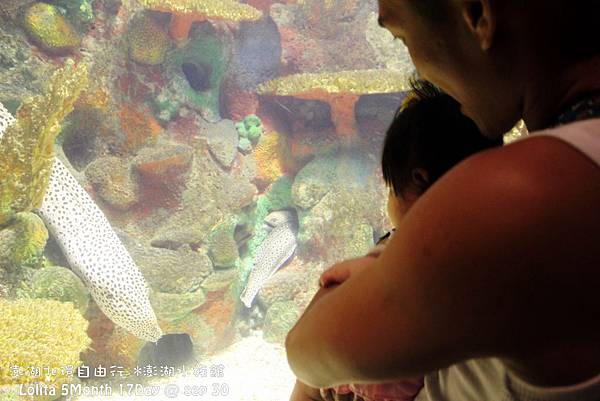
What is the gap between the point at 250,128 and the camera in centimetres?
638

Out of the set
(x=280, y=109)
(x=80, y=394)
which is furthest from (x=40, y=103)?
(x=280, y=109)

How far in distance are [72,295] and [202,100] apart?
3.16 metres

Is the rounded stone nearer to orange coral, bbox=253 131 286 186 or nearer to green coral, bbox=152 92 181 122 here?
green coral, bbox=152 92 181 122

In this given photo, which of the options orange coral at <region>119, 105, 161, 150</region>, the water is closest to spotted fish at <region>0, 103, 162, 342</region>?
the water

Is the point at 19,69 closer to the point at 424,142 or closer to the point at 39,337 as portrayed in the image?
the point at 39,337

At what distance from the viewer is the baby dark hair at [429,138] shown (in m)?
1.10

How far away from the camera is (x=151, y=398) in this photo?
154 inches

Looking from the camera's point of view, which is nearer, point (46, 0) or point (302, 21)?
point (46, 0)

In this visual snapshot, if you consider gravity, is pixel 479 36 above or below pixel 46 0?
above

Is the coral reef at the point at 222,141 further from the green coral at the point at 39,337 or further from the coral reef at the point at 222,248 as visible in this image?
the green coral at the point at 39,337

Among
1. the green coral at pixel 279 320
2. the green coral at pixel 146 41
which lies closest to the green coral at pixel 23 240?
the green coral at pixel 279 320

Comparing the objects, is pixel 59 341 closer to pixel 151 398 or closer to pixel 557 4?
pixel 151 398

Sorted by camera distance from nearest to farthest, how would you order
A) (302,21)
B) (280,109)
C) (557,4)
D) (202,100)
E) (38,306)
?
(557,4), (38,306), (202,100), (280,109), (302,21)

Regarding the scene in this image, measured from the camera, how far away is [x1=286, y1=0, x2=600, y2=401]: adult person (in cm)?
38
